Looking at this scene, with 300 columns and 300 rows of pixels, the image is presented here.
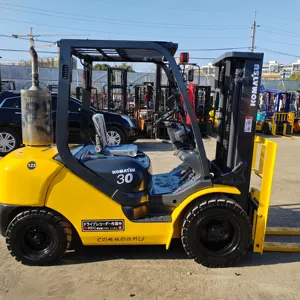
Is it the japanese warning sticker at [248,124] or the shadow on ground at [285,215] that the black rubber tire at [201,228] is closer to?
the japanese warning sticker at [248,124]

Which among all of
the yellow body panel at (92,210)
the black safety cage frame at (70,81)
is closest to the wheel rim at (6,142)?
the black safety cage frame at (70,81)

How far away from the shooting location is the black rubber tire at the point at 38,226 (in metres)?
3.52

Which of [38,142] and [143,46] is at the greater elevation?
[143,46]

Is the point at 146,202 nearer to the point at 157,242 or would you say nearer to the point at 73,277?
the point at 157,242

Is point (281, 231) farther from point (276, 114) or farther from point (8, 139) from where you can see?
point (276, 114)

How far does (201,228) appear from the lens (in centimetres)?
360

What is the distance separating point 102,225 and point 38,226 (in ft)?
2.39

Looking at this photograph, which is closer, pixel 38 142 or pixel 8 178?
pixel 8 178

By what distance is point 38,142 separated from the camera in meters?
3.88

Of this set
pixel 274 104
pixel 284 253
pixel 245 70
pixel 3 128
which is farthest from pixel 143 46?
pixel 274 104

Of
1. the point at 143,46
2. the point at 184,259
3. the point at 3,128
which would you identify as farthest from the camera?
the point at 3,128

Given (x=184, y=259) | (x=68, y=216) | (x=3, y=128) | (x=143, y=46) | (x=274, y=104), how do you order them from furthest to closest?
(x=274, y=104), (x=3, y=128), (x=184, y=259), (x=68, y=216), (x=143, y=46)

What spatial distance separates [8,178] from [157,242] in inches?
71.5

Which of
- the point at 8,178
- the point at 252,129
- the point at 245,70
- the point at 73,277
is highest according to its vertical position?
the point at 245,70
